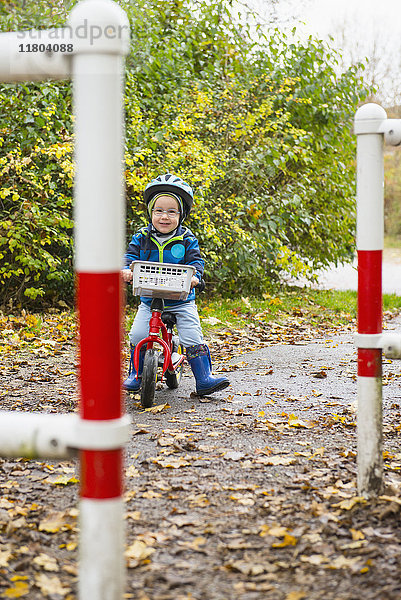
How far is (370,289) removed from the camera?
2551 mm

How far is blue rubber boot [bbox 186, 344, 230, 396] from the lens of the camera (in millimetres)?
4543

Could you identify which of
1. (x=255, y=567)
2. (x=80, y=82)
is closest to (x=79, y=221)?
(x=80, y=82)

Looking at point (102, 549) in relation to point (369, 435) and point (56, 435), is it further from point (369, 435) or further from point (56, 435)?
point (369, 435)

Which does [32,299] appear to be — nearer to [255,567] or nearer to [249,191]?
[249,191]

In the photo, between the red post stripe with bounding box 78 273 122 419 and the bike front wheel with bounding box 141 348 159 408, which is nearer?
the red post stripe with bounding box 78 273 122 419

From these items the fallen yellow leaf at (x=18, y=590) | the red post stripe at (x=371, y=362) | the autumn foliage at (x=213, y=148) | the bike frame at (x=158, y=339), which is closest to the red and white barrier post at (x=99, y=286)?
the fallen yellow leaf at (x=18, y=590)

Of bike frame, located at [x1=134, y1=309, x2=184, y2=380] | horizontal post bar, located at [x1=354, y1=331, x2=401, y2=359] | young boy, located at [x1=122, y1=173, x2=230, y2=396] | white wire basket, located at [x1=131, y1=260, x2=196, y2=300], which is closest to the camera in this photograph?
horizontal post bar, located at [x1=354, y1=331, x2=401, y2=359]

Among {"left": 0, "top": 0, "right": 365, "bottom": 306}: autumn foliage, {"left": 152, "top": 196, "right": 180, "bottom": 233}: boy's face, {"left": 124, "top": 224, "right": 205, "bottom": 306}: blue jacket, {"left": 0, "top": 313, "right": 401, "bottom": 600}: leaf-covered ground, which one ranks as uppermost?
{"left": 0, "top": 0, "right": 365, "bottom": 306}: autumn foliage

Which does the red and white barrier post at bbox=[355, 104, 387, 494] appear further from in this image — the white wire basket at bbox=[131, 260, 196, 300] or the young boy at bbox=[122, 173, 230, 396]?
the young boy at bbox=[122, 173, 230, 396]

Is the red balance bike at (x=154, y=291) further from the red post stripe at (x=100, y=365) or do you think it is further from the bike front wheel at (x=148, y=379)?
the red post stripe at (x=100, y=365)

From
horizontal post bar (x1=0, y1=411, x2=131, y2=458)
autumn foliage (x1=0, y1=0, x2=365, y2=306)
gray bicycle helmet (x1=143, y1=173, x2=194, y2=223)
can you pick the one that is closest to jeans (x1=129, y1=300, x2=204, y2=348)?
gray bicycle helmet (x1=143, y1=173, x2=194, y2=223)

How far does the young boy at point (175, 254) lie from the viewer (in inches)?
180

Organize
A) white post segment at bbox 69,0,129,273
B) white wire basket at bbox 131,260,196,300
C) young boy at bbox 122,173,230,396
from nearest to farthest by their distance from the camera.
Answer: white post segment at bbox 69,0,129,273 → white wire basket at bbox 131,260,196,300 → young boy at bbox 122,173,230,396

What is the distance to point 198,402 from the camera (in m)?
4.52
